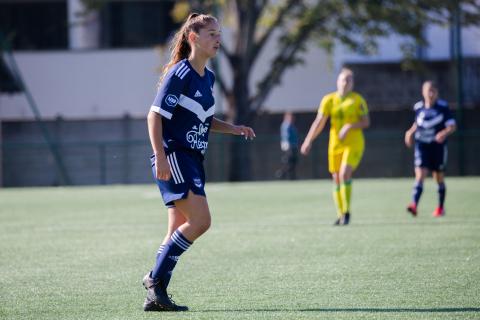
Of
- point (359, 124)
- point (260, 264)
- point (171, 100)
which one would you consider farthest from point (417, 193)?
point (171, 100)

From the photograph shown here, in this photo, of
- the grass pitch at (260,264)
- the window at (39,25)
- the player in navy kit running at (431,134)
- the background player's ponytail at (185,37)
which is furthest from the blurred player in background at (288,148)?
the background player's ponytail at (185,37)

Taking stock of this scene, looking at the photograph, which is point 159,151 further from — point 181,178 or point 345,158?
point 345,158

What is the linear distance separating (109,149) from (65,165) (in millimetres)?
1443

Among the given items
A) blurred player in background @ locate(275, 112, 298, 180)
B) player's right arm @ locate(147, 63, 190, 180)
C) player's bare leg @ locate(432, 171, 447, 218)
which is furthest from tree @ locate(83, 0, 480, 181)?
player's right arm @ locate(147, 63, 190, 180)

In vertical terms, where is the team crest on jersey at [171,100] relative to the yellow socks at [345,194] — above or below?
above

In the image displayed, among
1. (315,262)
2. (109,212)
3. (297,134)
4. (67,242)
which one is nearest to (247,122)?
(297,134)

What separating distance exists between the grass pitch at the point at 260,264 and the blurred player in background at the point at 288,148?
491 inches

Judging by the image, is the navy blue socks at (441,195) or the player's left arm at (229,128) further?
the navy blue socks at (441,195)

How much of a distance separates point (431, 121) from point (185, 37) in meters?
8.57

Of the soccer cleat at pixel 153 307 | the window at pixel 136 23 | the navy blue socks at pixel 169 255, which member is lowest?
the soccer cleat at pixel 153 307

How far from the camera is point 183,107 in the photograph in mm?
6719

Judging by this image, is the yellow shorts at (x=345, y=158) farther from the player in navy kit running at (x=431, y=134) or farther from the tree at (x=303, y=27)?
the tree at (x=303, y=27)

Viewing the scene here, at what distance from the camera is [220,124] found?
736 cm

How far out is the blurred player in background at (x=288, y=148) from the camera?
29641 millimetres
